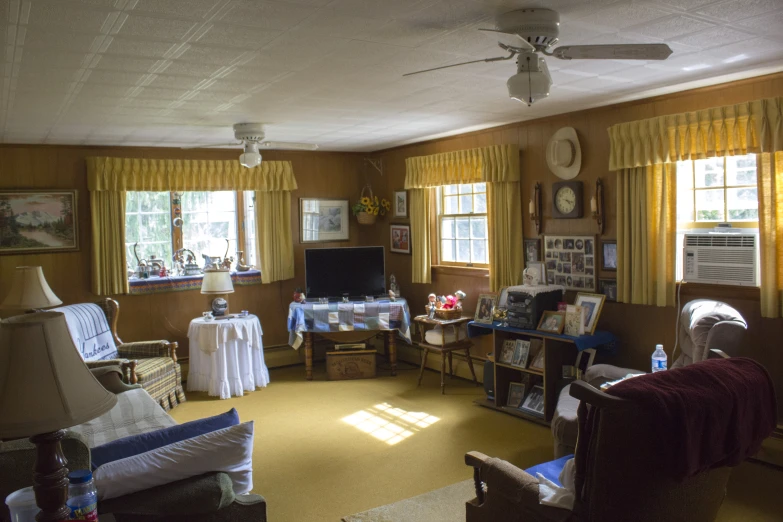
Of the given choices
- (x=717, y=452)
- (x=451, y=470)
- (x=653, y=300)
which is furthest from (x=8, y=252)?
(x=717, y=452)

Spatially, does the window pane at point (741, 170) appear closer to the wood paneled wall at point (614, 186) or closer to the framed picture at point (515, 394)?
the wood paneled wall at point (614, 186)

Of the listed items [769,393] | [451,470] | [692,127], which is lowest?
[451,470]

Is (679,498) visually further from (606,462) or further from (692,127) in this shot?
(692,127)

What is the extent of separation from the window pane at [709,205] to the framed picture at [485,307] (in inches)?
72.6

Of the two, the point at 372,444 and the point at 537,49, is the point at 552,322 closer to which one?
the point at 372,444

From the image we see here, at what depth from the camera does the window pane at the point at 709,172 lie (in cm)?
432

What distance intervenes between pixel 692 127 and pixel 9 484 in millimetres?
4301

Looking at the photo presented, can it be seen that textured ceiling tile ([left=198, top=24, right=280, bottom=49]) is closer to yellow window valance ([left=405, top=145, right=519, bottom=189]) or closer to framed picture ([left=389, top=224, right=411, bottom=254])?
yellow window valance ([left=405, top=145, right=519, bottom=189])

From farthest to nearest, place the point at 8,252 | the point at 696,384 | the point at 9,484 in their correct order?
the point at 8,252 < the point at 9,484 < the point at 696,384

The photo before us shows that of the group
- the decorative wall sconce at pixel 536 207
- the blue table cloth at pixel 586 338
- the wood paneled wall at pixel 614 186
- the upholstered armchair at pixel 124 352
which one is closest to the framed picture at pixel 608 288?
the wood paneled wall at pixel 614 186

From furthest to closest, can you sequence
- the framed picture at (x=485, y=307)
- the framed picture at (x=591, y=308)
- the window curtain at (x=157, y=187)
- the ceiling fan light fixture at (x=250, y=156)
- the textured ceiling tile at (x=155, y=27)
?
the window curtain at (x=157, y=187), the framed picture at (x=485, y=307), the ceiling fan light fixture at (x=250, y=156), the framed picture at (x=591, y=308), the textured ceiling tile at (x=155, y=27)

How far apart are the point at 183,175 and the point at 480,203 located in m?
3.09

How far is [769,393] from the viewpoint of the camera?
248 centimetres

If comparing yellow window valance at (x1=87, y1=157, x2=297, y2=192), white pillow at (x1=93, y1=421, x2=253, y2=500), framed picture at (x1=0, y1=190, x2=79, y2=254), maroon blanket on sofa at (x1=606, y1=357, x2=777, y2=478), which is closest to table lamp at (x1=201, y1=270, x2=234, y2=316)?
yellow window valance at (x1=87, y1=157, x2=297, y2=192)
